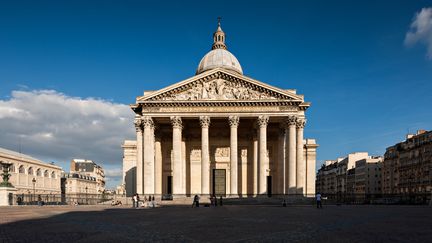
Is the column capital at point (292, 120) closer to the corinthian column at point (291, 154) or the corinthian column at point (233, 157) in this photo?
the corinthian column at point (291, 154)

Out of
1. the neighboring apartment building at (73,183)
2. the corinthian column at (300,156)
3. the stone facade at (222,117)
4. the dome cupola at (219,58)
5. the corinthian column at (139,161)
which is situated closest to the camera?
the stone facade at (222,117)

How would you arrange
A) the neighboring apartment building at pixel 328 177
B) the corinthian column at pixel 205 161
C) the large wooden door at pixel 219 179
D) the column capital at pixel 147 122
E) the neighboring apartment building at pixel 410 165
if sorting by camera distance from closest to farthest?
the corinthian column at pixel 205 161, the column capital at pixel 147 122, the large wooden door at pixel 219 179, the neighboring apartment building at pixel 410 165, the neighboring apartment building at pixel 328 177

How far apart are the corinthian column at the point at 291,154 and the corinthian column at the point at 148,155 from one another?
17367mm

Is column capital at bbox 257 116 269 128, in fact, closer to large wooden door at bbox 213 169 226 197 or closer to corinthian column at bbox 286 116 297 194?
corinthian column at bbox 286 116 297 194

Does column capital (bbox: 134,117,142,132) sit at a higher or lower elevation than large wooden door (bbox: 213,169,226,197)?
higher

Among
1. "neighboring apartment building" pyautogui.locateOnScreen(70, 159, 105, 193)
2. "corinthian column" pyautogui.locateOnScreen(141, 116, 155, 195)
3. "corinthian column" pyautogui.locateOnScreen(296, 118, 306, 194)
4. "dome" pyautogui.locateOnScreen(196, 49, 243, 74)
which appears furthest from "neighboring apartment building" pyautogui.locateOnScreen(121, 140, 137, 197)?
"neighboring apartment building" pyautogui.locateOnScreen(70, 159, 105, 193)

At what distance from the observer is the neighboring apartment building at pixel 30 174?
275 feet

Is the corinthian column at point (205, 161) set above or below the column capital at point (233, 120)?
below

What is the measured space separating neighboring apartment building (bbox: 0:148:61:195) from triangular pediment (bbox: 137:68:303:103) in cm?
4282

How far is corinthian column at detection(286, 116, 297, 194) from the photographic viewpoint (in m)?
47.4

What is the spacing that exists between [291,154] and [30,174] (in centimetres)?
7175

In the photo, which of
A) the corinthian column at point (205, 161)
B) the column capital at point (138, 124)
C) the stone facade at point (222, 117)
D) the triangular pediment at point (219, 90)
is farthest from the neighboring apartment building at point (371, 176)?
the column capital at point (138, 124)

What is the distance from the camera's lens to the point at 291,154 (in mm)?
47688

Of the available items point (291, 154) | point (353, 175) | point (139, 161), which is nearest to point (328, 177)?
point (353, 175)
